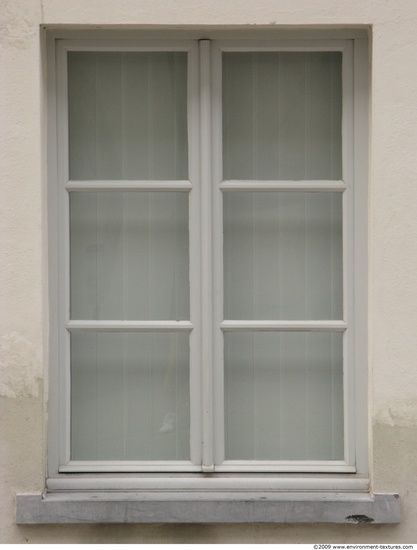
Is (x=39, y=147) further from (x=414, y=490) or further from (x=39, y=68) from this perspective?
(x=414, y=490)

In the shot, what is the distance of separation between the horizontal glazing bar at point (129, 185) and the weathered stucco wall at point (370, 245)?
22 centimetres

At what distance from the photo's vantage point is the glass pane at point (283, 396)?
4.91 metres

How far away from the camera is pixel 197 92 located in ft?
15.9

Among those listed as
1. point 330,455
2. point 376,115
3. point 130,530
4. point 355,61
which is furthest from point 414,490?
point 355,61

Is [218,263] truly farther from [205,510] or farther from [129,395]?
[205,510]

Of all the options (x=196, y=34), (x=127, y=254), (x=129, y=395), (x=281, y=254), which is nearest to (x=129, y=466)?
(x=129, y=395)

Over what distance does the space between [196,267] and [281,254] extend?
445 millimetres

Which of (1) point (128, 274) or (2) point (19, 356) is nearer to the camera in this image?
(2) point (19, 356)

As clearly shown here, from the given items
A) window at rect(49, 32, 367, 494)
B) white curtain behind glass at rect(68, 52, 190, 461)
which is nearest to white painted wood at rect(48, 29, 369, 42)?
window at rect(49, 32, 367, 494)

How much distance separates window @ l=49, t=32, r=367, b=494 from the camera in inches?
192

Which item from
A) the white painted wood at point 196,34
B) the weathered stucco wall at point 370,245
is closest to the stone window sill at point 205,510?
the weathered stucco wall at point 370,245

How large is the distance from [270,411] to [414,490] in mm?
809

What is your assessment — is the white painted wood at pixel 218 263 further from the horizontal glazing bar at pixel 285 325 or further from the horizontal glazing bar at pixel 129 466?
the horizontal glazing bar at pixel 129 466

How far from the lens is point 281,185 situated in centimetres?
488
